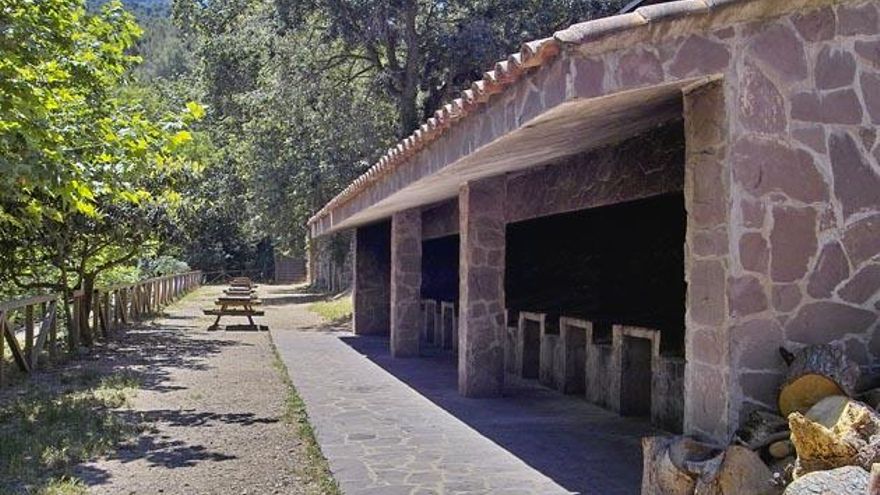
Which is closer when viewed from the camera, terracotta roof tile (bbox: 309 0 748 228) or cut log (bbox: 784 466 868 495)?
cut log (bbox: 784 466 868 495)

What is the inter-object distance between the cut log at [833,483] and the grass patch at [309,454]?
117 inches

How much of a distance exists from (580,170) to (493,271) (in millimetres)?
1485

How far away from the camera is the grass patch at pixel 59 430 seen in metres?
5.95

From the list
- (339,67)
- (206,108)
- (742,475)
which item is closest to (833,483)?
(742,475)

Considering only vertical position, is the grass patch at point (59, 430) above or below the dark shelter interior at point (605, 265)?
below

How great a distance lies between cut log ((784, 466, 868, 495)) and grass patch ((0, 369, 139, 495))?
178 inches

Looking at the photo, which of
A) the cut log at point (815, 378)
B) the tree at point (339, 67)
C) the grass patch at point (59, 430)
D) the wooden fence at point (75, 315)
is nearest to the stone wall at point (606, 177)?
the cut log at point (815, 378)

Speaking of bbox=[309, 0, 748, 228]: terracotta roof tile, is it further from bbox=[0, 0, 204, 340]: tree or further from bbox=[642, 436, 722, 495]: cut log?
bbox=[0, 0, 204, 340]: tree

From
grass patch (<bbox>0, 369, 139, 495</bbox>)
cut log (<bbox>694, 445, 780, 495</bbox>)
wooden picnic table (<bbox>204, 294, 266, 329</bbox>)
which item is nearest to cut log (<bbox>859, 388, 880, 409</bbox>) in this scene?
cut log (<bbox>694, 445, 780, 495</bbox>)

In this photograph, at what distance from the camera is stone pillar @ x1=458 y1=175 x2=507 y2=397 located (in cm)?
877

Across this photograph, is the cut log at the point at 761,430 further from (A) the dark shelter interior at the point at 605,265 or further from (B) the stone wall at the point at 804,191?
(A) the dark shelter interior at the point at 605,265

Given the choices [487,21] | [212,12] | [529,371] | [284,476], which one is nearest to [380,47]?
[487,21]

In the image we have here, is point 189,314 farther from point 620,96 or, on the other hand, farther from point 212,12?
point 620,96

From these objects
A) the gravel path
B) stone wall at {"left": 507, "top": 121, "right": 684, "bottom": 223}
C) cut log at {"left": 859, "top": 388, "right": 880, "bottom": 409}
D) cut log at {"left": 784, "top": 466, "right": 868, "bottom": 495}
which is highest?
stone wall at {"left": 507, "top": 121, "right": 684, "bottom": 223}
